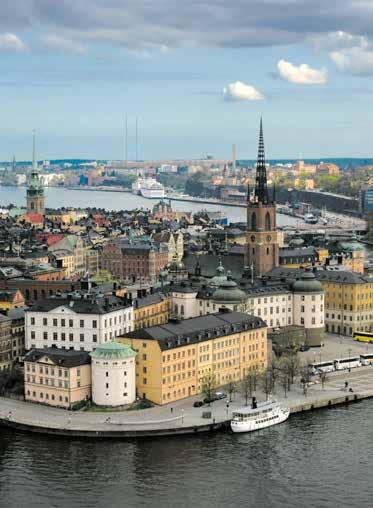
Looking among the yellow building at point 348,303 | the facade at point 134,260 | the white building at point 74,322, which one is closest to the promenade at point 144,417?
the white building at point 74,322

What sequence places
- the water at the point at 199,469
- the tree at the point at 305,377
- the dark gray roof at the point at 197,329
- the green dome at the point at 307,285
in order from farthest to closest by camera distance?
the green dome at the point at 307,285 < the tree at the point at 305,377 < the dark gray roof at the point at 197,329 < the water at the point at 199,469

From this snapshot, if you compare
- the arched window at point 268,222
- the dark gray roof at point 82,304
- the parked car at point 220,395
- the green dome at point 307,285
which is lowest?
the parked car at point 220,395

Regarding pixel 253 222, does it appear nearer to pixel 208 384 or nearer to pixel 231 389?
pixel 231 389

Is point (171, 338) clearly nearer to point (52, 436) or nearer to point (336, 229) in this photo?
point (52, 436)

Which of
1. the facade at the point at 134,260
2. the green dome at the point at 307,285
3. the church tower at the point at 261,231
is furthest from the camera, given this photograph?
the facade at the point at 134,260

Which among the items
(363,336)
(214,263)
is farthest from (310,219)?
(363,336)

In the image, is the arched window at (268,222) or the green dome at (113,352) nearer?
the green dome at (113,352)

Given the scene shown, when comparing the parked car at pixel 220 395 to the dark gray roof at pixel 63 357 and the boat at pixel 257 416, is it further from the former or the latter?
the dark gray roof at pixel 63 357
